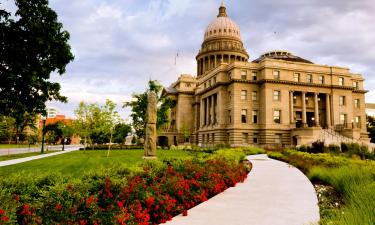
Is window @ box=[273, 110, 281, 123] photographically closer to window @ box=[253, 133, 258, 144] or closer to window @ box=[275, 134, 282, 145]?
window @ box=[275, 134, 282, 145]

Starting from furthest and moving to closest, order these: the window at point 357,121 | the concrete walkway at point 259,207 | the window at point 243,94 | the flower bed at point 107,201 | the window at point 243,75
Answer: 1. the window at point 357,121
2. the window at point 243,75
3. the window at point 243,94
4. the concrete walkway at point 259,207
5. the flower bed at point 107,201

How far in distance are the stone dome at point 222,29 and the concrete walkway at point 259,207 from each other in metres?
86.5

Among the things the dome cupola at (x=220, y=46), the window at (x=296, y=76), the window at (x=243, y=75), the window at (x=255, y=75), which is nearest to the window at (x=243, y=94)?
the window at (x=243, y=75)

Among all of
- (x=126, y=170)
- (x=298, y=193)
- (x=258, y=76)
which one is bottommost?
(x=298, y=193)

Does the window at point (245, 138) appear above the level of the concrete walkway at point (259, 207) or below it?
above

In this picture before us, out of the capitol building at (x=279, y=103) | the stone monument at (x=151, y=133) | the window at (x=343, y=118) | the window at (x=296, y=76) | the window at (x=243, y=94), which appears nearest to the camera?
the stone monument at (x=151, y=133)

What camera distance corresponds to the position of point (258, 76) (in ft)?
185

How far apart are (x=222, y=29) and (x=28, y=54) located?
277ft

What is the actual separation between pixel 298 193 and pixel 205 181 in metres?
3.42

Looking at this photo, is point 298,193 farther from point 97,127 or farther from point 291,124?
point 291,124

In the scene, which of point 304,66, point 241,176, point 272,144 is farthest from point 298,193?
point 304,66

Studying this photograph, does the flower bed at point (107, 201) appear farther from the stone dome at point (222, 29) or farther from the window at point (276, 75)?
the stone dome at point (222, 29)

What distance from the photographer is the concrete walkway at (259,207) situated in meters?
6.74

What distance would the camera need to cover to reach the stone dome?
307ft
